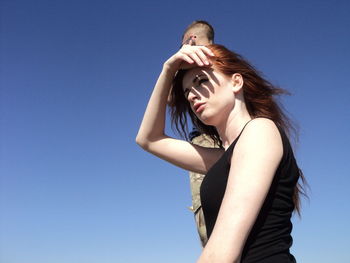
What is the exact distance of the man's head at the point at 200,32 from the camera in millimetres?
5062

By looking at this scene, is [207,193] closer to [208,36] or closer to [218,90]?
[218,90]

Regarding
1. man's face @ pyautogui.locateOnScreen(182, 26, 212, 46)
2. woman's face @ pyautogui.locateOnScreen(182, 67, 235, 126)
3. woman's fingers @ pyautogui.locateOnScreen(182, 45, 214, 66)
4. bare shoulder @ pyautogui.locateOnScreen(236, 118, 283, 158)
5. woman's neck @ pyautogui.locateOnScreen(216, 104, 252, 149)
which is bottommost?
bare shoulder @ pyautogui.locateOnScreen(236, 118, 283, 158)

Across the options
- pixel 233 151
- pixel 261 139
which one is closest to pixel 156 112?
pixel 233 151

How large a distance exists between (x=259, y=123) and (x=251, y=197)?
0.46 m

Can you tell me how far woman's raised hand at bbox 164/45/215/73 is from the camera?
2.55 metres

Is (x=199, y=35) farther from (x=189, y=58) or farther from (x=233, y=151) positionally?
(x=233, y=151)

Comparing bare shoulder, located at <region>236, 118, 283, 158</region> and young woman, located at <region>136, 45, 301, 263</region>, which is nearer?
young woman, located at <region>136, 45, 301, 263</region>

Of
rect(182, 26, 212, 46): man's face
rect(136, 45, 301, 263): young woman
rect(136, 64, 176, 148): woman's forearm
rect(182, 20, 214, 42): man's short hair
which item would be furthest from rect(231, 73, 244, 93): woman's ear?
rect(182, 20, 214, 42): man's short hair

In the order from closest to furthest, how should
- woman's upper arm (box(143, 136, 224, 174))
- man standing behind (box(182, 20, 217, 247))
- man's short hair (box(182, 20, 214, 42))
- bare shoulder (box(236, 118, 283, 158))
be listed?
bare shoulder (box(236, 118, 283, 158)) → woman's upper arm (box(143, 136, 224, 174)) → man standing behind (box(182, 20, 217, 247)) → man's short hair (box(182, 20, 214, 42))

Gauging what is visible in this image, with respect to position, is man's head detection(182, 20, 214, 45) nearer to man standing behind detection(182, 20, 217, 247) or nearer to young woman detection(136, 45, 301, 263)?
man standing behind detection(182, 20, 217, 247)

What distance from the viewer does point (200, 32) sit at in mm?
5113

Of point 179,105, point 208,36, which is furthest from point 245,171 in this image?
point 208,36

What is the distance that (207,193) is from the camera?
2.23 metres

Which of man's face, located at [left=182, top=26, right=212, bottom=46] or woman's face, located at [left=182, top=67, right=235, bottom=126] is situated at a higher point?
man's face, located at [left=182, top=26, right=212, bottom=46]
